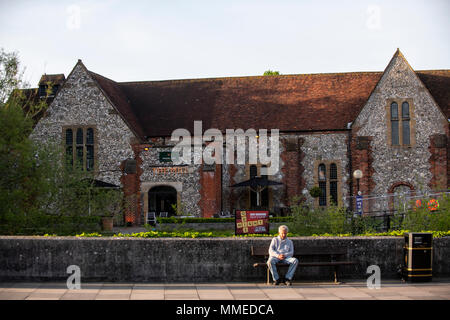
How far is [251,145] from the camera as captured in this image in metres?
33.2

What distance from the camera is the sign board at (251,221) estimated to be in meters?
16.3

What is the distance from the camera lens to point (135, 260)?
43.4ft

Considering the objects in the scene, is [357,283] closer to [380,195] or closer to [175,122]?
[380,195]

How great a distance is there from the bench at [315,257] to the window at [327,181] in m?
19.3

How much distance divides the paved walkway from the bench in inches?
18.5

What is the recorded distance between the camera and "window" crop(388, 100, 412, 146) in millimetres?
32125

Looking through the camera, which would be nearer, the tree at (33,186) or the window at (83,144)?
the tree at (33,186)

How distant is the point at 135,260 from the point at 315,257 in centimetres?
453

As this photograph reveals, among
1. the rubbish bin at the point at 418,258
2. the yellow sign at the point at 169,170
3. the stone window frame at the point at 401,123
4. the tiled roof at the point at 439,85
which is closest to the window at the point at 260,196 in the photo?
the yellow sign at the point at 169,170

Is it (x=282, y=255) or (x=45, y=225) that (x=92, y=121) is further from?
(x=282, y=255)

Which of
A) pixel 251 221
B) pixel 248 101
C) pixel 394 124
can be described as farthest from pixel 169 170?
pixel 251 221

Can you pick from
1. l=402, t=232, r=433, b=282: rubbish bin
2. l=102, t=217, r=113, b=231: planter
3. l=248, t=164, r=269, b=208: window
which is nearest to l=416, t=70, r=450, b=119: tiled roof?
l=248, t=164, r=269, b=208: window

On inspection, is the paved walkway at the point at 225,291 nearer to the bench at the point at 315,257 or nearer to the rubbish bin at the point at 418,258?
the rubbish bin at the point at 418,258
